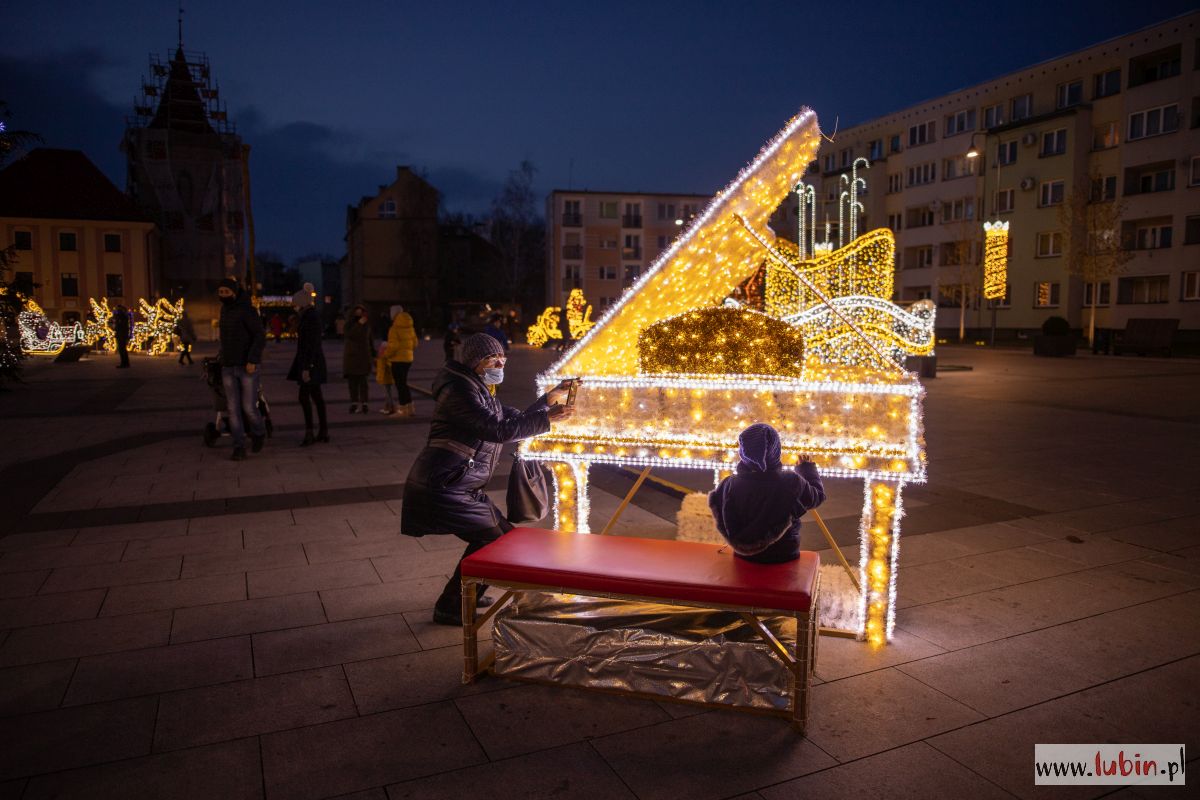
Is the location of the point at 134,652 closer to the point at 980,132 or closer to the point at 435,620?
the point at 435,620

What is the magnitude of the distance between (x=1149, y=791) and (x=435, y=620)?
10.8 feet

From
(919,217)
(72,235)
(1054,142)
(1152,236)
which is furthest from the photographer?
(919,217)

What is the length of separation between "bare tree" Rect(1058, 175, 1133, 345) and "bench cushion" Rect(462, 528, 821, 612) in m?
34.0

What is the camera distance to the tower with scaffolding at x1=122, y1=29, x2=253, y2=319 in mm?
43844

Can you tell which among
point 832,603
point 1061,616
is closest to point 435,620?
point 832,603

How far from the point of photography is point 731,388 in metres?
4.01

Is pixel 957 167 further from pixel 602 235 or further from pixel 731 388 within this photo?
pixel 731 388

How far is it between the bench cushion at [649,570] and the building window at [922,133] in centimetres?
4749

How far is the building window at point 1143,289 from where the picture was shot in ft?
107

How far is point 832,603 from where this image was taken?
434 centimetres

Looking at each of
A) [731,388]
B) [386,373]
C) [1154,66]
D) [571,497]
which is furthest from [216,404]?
[1154,66]

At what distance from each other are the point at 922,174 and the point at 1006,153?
585 centimetres

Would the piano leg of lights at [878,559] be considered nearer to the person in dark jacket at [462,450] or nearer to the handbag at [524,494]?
the person in dark jacket at [462,450]

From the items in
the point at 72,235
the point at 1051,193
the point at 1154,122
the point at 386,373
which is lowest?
the point at 386,373
